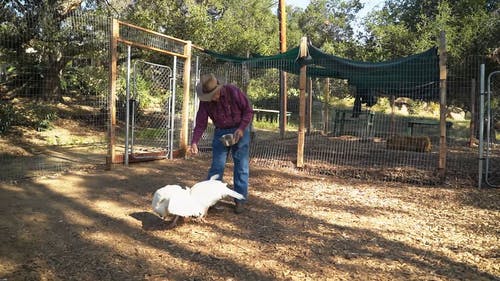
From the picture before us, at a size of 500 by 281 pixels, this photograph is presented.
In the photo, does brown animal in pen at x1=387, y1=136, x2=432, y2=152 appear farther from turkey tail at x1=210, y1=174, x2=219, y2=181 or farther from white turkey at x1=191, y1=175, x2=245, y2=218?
white turkey at x1=191, y1=175, x2=245, y2=218

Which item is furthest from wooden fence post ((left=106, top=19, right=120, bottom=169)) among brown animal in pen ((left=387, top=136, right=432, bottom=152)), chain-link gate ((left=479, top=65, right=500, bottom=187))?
brown animal in pen ((left=387, top=136, right=432, bottom=152))

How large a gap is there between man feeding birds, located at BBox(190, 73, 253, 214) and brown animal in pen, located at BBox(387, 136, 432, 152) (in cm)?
706

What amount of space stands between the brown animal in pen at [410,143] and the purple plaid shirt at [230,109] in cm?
717

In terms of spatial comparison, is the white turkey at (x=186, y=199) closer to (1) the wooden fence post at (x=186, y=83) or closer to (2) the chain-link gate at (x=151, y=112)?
(2) the chain-link gate at (x=151, y=112)

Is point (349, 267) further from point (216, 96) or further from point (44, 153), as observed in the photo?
point (44, 153)

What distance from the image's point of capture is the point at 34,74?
327 inches

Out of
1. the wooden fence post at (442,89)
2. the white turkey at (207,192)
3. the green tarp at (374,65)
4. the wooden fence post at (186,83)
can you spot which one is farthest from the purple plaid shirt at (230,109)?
the wooden fence post at (186,83)

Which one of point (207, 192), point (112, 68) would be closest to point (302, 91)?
point (112, 68)

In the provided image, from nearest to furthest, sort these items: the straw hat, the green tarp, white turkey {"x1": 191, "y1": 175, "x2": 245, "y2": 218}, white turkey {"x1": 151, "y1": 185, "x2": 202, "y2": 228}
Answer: white turkey {"x1": 151, "y1": 185, "x2": 202, "y2": 228} → white turkey {"x1": 191, "y1": 175, "x2": 245, "y2": 218} → the straw hat → the green tarp

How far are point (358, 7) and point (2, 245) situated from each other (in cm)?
3964

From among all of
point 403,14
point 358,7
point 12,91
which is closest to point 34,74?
point 12,91

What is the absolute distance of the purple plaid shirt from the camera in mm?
4371

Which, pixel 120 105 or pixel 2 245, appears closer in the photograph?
pixel 2 245

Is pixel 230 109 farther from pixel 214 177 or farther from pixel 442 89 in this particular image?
pixel 442 89
